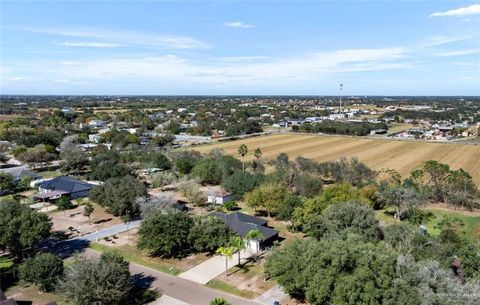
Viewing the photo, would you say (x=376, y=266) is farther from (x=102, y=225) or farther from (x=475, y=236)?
(x=102, y=225)

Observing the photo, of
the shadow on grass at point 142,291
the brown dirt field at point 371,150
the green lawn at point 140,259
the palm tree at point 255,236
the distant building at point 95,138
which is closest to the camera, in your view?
the shadow on grass at point 142,291

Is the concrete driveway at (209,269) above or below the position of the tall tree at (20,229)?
below

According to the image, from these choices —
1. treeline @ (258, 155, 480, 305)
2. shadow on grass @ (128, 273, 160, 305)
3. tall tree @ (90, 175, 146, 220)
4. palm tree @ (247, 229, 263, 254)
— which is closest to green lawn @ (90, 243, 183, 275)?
shadow on grass @ (128, 273, 160, 305)

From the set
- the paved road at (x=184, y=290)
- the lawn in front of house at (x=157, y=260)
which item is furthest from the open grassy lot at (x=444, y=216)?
the paved road at (x=184, y=290)

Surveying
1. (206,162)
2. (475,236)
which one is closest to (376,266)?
(475,236)

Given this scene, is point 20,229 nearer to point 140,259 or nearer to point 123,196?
point 140,259

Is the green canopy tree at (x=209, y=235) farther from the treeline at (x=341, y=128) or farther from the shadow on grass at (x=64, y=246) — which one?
the treeline at (x=341, y=128)
